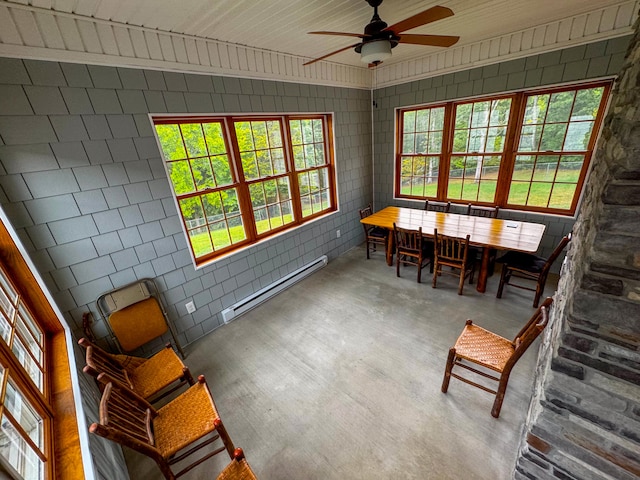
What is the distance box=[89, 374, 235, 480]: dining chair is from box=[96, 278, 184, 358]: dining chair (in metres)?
0.86

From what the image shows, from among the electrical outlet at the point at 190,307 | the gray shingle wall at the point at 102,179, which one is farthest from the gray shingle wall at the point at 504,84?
the electrical outlet at the point at 190,307

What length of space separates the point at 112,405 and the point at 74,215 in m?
1.43

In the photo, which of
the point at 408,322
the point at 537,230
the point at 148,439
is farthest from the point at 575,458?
the point at 537,230

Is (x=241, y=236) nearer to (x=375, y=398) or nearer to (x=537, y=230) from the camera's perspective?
(x=375, y=398)

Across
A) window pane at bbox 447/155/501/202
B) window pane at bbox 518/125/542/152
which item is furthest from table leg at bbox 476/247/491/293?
window pane at bbox 518/125/542/152

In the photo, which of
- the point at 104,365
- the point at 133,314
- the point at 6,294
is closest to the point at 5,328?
the point at 6,294

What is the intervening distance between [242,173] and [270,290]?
150cm

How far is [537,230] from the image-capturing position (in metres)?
3.08

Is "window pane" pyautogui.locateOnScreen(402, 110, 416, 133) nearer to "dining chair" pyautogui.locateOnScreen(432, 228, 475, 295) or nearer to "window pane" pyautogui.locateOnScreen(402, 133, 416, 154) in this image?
"window pane" pyautogui.locateOnScreen(402, 133, 416, 154)

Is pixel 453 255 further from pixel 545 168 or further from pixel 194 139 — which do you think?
pixel 194 139

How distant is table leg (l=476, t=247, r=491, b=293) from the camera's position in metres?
3.06

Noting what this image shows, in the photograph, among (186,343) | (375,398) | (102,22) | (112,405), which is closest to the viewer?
(112,405)

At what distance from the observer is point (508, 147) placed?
3432 millimetres

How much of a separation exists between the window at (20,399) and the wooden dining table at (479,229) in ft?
11.2
